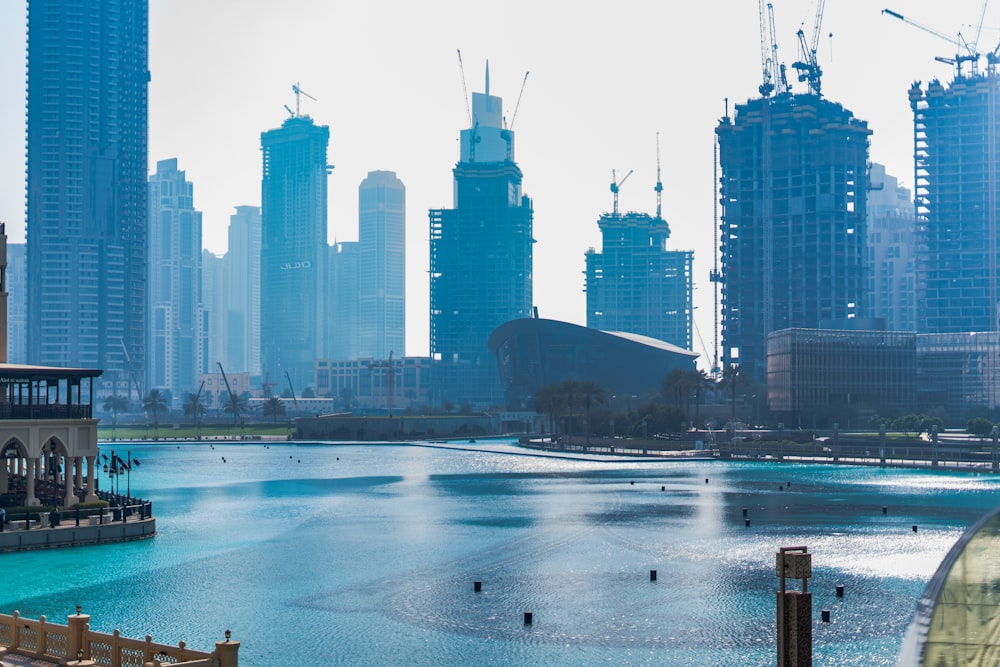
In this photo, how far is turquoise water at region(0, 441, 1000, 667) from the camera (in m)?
56.6

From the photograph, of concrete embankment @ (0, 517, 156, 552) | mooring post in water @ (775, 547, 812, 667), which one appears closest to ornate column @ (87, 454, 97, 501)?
concrete embankment @ (0, 517, 156, 552)

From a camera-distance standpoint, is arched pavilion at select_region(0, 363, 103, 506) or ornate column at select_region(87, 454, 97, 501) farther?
ornate column at select_region(87, 454, 97, 501)

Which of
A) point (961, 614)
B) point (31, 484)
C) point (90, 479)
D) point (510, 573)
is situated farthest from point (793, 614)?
point (90, 479)

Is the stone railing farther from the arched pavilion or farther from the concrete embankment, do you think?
the arched pavilion

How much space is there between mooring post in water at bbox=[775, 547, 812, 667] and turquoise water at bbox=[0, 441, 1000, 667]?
1065 inches

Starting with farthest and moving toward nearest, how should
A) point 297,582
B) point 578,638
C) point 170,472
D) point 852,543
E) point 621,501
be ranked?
point 170,472 < point 621,501 < point 852,543 < point 297,582 < point 578,638

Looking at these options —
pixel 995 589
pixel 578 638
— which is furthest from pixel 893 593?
pixel 995 589

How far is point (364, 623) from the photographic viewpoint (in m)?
61.1

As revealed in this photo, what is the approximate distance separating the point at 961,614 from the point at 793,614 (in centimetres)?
339

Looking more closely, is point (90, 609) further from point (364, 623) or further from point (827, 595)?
point (827, 595)

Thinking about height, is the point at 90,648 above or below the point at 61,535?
above

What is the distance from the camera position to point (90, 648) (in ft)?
122

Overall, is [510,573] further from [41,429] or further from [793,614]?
[793,614]

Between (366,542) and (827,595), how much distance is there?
39.8m
